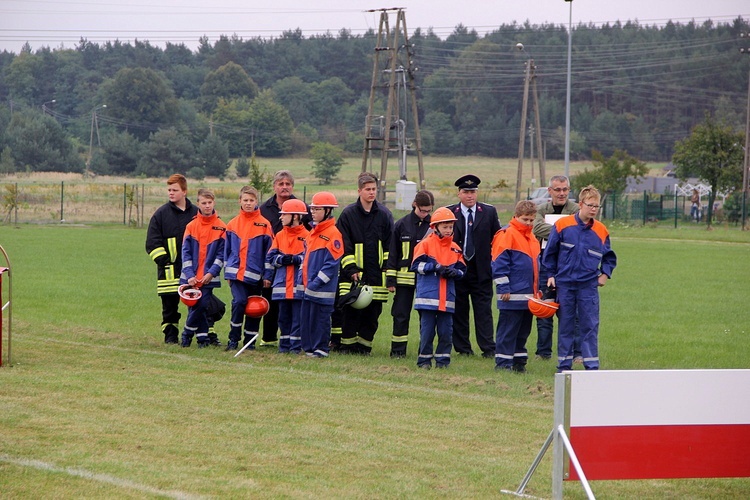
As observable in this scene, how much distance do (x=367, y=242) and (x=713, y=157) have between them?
4625cm

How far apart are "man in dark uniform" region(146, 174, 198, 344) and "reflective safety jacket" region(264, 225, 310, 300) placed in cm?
125

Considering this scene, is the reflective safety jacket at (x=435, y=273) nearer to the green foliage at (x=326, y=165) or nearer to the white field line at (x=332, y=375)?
the white field line at (x=332, y=375)

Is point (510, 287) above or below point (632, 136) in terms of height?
below

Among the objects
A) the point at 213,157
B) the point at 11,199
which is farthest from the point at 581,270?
the point at 213,157

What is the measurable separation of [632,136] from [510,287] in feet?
336

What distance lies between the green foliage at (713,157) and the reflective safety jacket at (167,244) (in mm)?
46136

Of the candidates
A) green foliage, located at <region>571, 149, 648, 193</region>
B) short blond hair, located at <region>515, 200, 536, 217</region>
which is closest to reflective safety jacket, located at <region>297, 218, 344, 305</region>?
short blond hair, located at <region>515, 200, 536, 217</region>

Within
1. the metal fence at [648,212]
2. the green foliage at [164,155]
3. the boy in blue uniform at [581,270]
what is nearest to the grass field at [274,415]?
the boy in blue uniform at [581,270]

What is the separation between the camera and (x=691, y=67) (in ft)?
352

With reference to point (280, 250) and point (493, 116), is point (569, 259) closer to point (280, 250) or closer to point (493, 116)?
point (280, 250)

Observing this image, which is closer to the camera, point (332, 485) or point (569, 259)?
point (332, 485)

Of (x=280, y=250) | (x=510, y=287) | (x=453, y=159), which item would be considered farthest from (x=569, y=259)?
(x=453, y=159)

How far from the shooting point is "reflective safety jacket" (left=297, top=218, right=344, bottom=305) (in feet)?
36.2

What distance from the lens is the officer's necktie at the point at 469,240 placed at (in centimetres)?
1163
